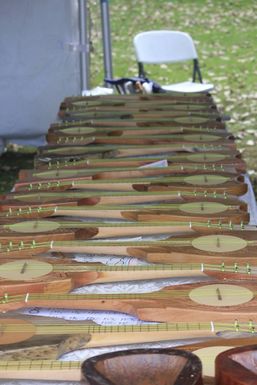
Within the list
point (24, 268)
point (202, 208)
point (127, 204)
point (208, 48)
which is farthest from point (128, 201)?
point (208, 48)

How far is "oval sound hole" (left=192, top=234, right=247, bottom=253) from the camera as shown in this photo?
5.71 feet

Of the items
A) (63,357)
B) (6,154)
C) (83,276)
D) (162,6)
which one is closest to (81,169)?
(83,276)

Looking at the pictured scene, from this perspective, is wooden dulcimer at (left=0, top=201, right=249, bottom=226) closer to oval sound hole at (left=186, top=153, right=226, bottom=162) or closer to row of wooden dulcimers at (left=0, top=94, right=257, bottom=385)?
row of wooden dulcimers at (left=0, top=94, right=257, bottom=385)

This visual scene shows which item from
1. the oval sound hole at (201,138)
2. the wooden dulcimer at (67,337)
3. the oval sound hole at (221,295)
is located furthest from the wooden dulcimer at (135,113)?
the wooden dulcimer at (67,337)

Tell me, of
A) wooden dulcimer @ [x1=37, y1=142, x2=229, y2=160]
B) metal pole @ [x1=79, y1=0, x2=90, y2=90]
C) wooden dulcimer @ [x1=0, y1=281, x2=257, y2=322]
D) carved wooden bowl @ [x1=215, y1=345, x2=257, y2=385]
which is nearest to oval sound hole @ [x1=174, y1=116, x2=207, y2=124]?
wooden dulcimer @ [x1=37, y1=142, x2=229, y2=160]

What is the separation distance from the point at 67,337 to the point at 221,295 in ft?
1.09

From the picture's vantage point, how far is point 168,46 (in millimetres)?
5531

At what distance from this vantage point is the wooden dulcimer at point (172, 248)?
170 cm

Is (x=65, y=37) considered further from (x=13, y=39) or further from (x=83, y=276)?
(x=83, y=276)

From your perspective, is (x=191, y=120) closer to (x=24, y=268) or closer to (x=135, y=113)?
(x=135, y=113)

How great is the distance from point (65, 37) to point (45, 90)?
362mm

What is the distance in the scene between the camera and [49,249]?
1785mm

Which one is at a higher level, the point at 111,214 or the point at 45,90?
A: the point at 111,214

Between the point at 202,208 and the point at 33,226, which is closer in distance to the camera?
the point at 33,226
